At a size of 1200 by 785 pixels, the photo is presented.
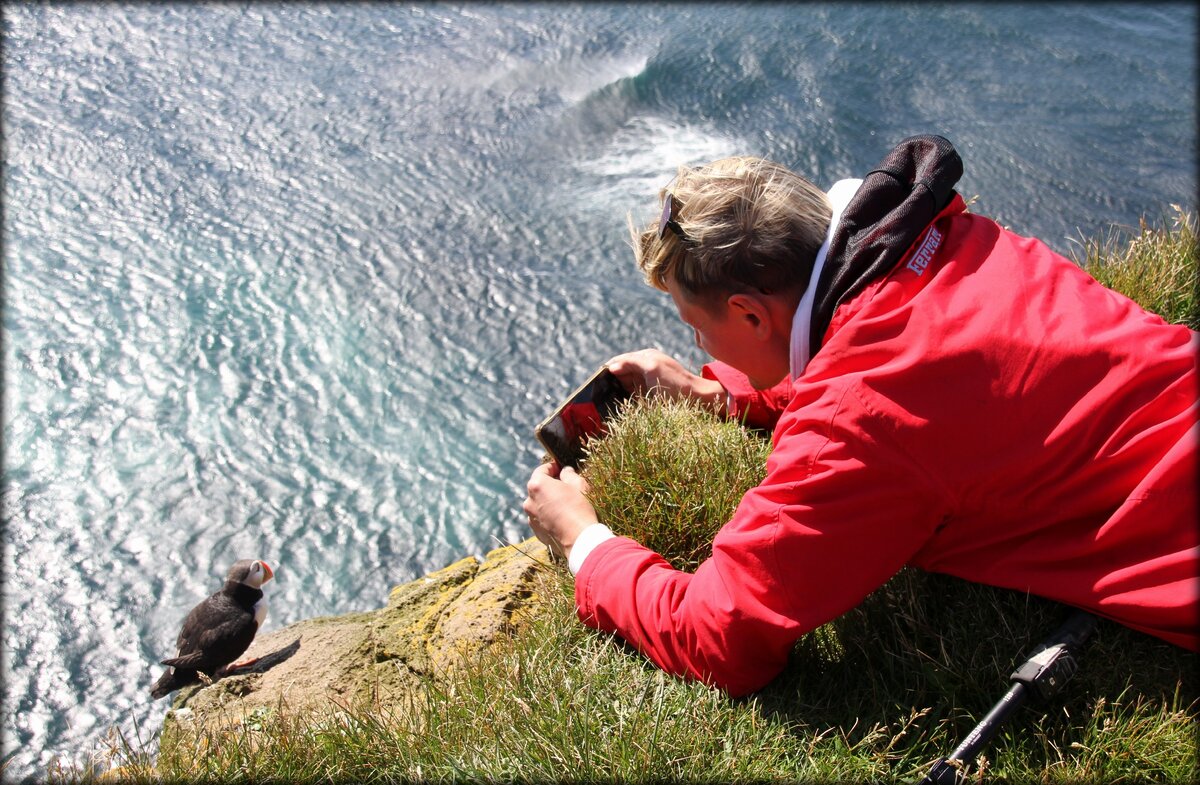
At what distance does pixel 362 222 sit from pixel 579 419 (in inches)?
159

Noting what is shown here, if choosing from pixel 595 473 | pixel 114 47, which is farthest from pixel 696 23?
pixel 595 473

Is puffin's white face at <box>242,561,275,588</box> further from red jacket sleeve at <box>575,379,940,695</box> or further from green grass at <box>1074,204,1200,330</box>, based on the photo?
green grass at <box>1074,204,1200,330</box>

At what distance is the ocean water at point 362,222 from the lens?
5527 millimetres

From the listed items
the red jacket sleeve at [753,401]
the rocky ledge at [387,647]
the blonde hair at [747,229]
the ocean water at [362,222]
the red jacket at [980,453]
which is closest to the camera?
the red jacket at [980,453]

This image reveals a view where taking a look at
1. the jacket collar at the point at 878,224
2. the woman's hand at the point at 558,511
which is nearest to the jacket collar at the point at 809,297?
the jacket collar at the point at 878,224

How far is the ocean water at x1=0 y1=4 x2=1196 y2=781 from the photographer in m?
5.53

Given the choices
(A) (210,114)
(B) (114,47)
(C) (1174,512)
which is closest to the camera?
(C) (1174,512)

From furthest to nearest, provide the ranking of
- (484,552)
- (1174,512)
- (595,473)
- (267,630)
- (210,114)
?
(210,114) < (484,552) < (267,630) < (595,473) < (1174,512)

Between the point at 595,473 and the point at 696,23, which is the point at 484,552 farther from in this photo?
the point at 696,23

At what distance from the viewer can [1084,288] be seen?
111 inches

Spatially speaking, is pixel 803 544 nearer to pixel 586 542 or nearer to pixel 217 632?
pixel 586 542

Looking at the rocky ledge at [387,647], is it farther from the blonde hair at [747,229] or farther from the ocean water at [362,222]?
the blonde hair at [747,229]

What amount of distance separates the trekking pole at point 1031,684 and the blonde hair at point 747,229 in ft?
4.27

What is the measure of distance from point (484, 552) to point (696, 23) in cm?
654
